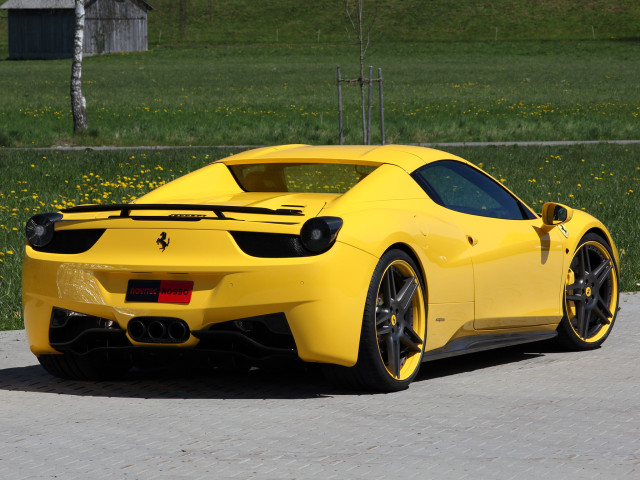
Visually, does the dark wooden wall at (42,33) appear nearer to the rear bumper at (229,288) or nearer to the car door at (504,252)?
the car door at (504,252)

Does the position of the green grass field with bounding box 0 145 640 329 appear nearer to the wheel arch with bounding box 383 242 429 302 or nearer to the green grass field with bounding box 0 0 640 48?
the wheel arch with bounding box 383 242 429 302

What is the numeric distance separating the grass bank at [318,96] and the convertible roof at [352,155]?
867 inches

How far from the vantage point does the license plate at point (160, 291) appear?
5641 millimetres

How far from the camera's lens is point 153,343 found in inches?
225

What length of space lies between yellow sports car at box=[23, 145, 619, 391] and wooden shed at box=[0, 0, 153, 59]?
82.2 meters

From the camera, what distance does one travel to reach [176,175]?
18.7 metres

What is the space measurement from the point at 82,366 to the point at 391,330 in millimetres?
1578

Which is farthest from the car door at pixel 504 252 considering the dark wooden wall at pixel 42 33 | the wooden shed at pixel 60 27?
the dark wooden wall at pixel 42 33

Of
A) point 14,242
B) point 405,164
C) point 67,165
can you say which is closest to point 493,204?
point 405,164

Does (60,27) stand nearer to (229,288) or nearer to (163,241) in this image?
(163,241)

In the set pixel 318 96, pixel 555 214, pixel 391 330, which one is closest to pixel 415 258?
pixel 391 330

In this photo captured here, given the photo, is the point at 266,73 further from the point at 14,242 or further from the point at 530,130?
the point at 14,242

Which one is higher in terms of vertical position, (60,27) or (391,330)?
(60,27)

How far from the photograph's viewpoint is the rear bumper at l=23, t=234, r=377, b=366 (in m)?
5.52
